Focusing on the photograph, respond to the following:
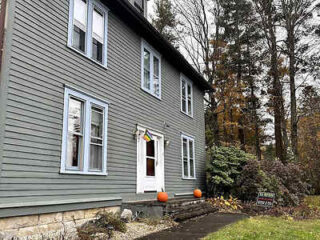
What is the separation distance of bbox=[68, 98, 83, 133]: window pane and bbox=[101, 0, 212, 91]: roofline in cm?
307

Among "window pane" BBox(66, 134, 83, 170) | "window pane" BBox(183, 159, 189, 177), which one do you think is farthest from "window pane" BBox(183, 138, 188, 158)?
"window pane" BBox(66, 134, 83, 170)

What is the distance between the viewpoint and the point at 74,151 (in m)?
6.25

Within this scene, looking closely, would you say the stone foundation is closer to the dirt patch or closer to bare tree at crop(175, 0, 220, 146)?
the dirt patch

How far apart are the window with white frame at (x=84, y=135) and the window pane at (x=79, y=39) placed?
1205mm

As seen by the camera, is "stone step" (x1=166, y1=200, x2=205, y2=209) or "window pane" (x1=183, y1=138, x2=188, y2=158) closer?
"stone step" (x1=166, y1=200, x2=205, y2=209)

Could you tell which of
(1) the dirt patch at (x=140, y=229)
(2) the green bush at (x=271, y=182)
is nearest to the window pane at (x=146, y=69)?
(1) the dirt patch at (x=140, y=229)

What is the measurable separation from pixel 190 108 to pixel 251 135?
14.2 meters

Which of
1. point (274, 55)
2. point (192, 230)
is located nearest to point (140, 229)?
point (192, 230)

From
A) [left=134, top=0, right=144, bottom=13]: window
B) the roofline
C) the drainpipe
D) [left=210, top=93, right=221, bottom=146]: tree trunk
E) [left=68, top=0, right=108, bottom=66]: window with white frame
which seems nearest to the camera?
the drainpipe

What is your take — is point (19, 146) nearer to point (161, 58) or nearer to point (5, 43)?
point (5, 43)

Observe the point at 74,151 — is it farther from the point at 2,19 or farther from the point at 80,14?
the point at 80,14

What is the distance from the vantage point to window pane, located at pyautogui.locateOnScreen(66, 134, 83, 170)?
6.11 metres

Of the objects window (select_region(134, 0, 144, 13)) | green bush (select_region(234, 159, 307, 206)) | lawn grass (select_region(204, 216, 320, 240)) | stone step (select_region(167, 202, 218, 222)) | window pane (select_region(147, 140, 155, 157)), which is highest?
window (select_region(134, 0, 144, 13))

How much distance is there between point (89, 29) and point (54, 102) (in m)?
2.34
